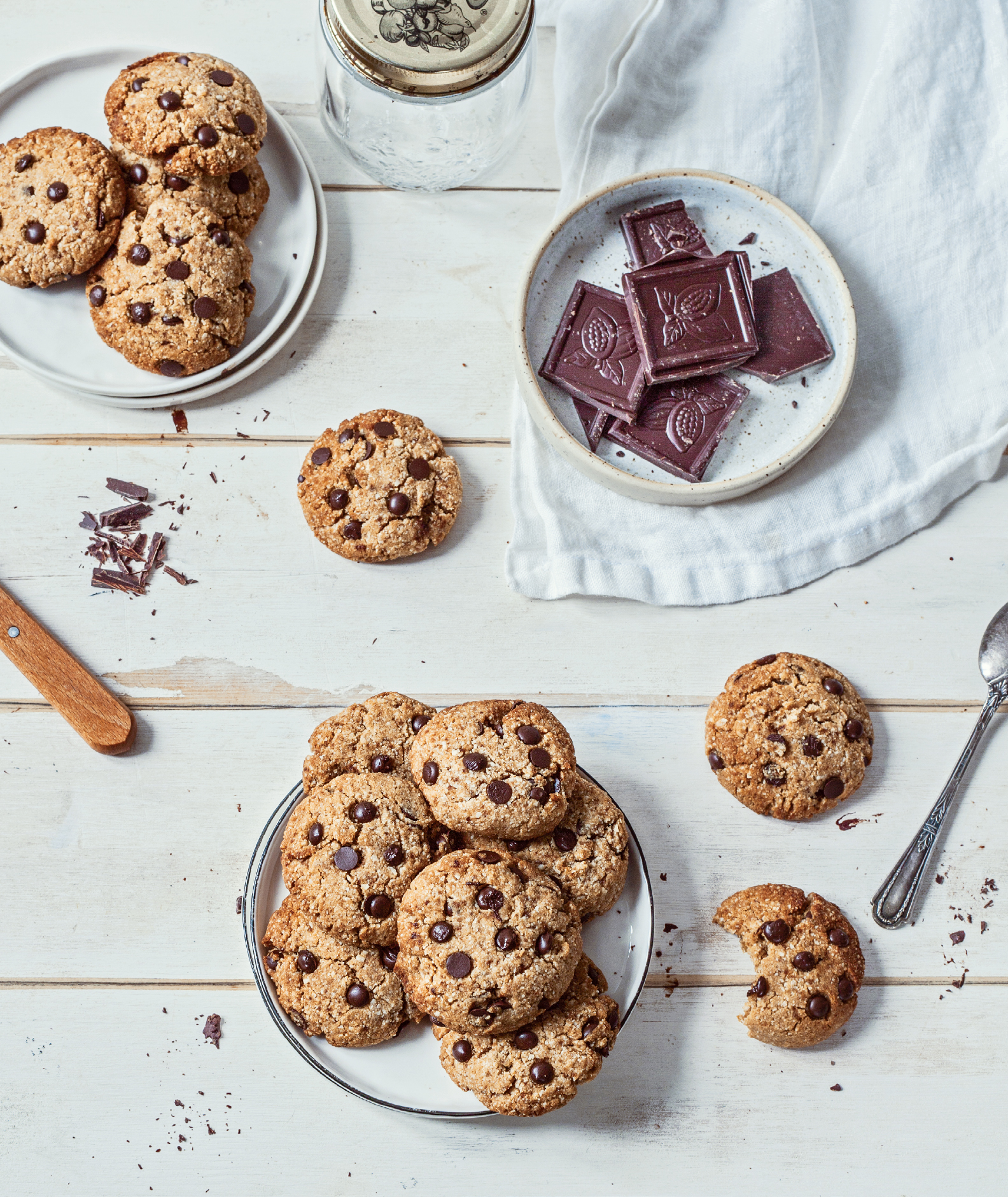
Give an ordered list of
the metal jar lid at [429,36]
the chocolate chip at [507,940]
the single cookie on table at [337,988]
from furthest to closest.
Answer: the metal jar lid at [429,36]
the single cookie on table at [337,988]
the chocolate chip at [507,940]

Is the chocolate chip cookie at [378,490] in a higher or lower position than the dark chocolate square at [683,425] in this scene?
lower

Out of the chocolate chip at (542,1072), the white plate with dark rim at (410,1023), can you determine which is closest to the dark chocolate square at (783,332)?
the white plate with dark rim at (410,1023)

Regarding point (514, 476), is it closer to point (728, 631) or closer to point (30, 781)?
point (728, 631)

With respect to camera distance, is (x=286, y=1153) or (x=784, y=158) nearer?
(x=286, y=1153)

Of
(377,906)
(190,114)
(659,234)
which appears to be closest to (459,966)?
(377,906)

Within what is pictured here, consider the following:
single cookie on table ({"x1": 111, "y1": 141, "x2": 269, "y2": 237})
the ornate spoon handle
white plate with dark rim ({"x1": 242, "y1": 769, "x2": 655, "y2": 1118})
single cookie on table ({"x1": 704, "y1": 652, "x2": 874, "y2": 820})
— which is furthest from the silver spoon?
single cookie on table ({"x1": 111, "y1": 141, "x2": 269, "y2": 237})

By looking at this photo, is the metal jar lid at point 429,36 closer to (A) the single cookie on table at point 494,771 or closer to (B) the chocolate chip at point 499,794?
(A) the single cookie on table at point 494,771

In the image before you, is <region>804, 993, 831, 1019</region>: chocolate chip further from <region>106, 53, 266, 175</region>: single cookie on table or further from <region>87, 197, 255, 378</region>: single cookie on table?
<region>106, 53, 266, 175</region>: single cookie on table

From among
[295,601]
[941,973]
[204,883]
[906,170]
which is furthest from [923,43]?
[204,883]
